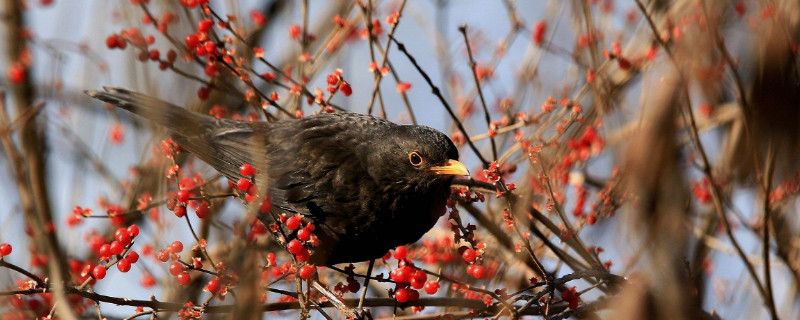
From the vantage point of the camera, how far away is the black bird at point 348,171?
4652 mm

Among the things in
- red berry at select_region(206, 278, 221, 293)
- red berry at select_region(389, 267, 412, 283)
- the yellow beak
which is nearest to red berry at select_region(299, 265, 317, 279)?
red berry at select_region(389, 267, 412, 283)

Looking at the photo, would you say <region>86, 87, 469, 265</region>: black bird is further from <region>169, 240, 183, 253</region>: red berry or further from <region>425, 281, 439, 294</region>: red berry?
<region>169, 240, 183, 253</region>: red berry

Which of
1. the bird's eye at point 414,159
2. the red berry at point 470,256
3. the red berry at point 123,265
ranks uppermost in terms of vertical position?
the bird's eye at point 414,159

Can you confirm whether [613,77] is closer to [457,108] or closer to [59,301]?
[457,108]

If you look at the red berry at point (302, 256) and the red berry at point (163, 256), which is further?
the red berry at point (302, 256)

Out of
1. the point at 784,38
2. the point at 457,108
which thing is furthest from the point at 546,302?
the point at 457,108

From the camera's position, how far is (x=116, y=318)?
4.08 m

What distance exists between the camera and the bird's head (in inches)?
179

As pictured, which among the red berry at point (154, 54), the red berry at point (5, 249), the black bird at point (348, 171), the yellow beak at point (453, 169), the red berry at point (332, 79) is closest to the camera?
the red berry at point (5, 249)

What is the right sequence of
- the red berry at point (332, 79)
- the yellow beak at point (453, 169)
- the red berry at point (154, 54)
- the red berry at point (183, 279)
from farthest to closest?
the red berry at point (332, 79), the yellow beak at point (453, 169), the red berry at point (154, 54), the red berry at point (183, 279)

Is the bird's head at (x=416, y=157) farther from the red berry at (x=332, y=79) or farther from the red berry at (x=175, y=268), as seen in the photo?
the red berry at (x=175, y=268)

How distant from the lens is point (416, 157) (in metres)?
4.70

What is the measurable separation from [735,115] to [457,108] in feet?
8.40

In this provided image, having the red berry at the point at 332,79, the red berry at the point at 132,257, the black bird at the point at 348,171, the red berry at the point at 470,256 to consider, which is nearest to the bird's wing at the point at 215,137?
the black bird at the point at 348,171
